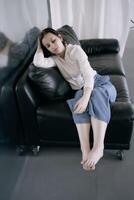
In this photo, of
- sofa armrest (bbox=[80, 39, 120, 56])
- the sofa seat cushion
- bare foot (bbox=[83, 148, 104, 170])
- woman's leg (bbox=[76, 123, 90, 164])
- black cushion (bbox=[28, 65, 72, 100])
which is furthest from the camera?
sofa armrest (bbox=[80, 39, 120, 56])

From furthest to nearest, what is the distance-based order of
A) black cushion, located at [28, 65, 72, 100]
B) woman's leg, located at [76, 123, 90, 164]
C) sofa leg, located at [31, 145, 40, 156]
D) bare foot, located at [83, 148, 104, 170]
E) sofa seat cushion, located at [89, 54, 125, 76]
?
sofa seat cushion, located at [89, 54, 125, 76] < sofa leg, located at [31, 145, 40, 156] < black cushion, located at [28, 65, 72, 100] < woman's leg, located at [76, 123, 90, 164] < bare foot, located at [83, 148, 104, 170]

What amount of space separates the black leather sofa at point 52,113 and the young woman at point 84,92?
70 mm

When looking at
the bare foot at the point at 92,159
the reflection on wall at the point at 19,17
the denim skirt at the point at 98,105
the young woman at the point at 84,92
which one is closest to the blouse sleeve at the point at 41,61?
the young woman at the point at 84,92

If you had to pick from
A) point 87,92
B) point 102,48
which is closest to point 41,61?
point 87,92

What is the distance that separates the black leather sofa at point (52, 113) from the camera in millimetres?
1751

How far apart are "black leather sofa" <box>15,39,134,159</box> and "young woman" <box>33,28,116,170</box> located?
0.23ft

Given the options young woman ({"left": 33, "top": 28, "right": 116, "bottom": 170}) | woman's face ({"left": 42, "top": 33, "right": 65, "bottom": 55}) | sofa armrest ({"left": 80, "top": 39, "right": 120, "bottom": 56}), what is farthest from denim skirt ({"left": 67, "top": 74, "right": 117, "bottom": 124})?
sofa armrest ({"left": 80, "top": 39, "right": 120, "bottom": 56})

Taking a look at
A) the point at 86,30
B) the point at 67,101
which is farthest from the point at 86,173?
the point at 86,30

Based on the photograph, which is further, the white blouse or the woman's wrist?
the white blouse

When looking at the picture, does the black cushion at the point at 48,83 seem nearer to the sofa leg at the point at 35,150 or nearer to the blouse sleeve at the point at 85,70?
the blouse sleeve at the point at 85,70

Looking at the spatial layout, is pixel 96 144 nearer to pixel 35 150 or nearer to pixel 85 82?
pixel 85 82

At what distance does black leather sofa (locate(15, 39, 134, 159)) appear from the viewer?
1751 millimetres

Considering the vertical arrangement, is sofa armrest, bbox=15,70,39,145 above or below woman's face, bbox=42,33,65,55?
below

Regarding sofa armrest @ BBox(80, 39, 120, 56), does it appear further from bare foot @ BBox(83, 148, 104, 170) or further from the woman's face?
bare foot @ BBox(83, 148, 104, 170)
